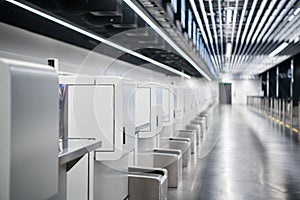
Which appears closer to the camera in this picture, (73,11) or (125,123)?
(125,123)

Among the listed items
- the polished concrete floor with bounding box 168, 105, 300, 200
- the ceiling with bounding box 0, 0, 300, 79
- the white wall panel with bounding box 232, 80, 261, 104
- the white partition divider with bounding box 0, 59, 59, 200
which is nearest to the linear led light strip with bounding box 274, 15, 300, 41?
the ceiling with bounding box 0, 0, 300, 79

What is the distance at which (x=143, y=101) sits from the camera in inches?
192

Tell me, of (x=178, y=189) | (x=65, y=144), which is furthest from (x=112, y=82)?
(x=178, y=189)

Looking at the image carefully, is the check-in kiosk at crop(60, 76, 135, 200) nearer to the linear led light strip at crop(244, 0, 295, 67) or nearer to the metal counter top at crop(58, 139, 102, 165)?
the metal counter top at crop(58, 139, 102, 165)

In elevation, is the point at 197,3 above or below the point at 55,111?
above

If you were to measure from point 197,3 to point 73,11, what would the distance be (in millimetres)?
3852

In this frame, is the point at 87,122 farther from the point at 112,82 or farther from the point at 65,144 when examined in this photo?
the point at 65,144

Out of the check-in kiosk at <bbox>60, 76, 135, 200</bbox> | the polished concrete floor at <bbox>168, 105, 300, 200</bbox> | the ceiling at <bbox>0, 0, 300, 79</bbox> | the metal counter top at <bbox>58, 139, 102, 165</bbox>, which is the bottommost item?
the polished concrete floor at <bbox>168, 105, 300, 200</bbox>

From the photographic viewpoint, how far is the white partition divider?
56.7 inches

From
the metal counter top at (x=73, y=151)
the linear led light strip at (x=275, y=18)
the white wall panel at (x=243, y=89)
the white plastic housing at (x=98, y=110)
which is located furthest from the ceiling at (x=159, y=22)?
the white wall panel at (x=243, y=89)

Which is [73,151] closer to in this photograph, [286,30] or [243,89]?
[286,30]

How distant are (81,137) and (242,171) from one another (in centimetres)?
395

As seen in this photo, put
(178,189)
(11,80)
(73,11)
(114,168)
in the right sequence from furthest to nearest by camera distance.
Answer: (178,189)
(73,11)
(114,168)
(11,80)

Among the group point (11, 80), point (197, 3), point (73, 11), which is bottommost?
point (11, 80)
